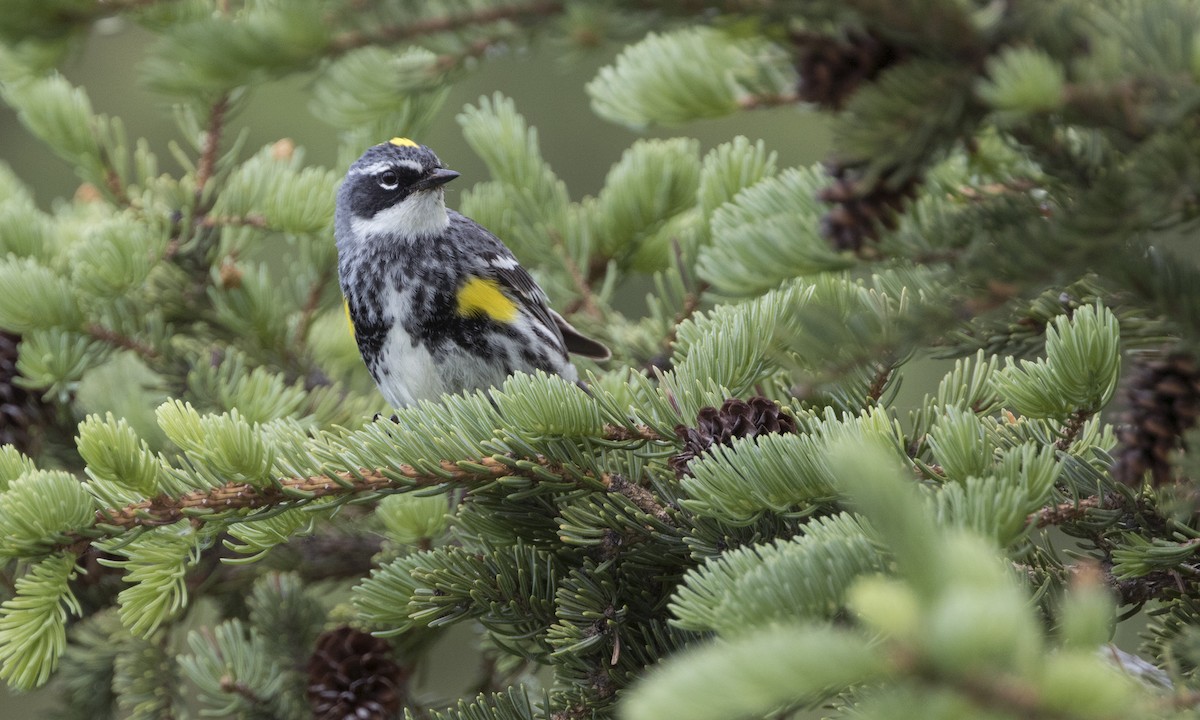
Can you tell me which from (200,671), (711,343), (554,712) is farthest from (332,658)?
(711,343)

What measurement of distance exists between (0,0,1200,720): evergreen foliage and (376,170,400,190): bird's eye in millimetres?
813

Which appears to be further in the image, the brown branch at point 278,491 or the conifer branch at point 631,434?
the conifer branch at point 631,434

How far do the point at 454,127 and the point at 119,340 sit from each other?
238 inches

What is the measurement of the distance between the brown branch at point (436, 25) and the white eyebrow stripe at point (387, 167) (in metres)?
2.98

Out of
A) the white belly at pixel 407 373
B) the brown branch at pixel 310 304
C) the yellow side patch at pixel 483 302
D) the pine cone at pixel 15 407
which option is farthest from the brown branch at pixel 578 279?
the pine cone at pixel 15 407

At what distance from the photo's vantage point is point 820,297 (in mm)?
1708

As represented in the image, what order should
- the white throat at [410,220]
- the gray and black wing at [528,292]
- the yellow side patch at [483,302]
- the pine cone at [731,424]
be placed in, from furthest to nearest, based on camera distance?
the white throat at [410,220], the gray and black wing at [528,292], the yellow side patch at [483,302], the pine cone at [731,424]

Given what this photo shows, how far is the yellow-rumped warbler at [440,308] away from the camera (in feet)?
10.7

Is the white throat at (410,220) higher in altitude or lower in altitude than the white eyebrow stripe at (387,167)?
lower

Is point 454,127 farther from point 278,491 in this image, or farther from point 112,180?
point 278,491

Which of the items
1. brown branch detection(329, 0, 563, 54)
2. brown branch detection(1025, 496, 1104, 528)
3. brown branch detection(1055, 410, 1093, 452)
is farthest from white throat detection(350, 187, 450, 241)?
brown branch detection(329, 0, 563, 54)

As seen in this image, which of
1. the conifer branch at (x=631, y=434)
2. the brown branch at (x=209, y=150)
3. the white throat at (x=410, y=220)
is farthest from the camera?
the white throat at (x=410, y=220)

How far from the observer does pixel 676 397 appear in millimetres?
1764

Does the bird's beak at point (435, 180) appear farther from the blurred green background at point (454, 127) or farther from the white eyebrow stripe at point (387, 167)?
the blurred green background at point (454, 127)
